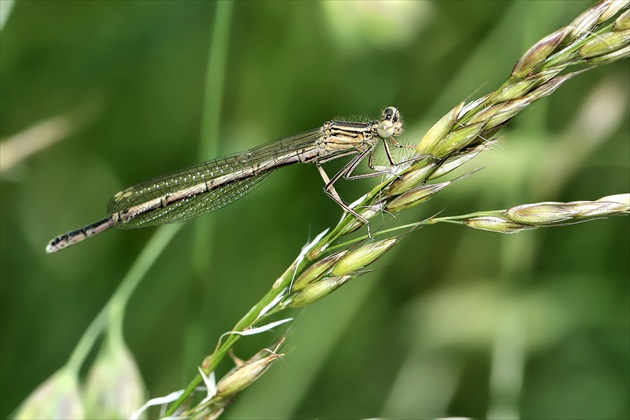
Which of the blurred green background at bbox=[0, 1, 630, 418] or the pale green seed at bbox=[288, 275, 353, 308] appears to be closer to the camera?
the pale green seed at bbox=[288, 275, 353, 308]

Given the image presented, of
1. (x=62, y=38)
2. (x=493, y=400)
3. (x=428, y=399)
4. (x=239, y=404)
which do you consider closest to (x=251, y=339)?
(x=239, y=404)

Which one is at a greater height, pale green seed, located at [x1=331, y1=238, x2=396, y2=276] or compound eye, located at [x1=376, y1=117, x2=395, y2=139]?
compound eye, located at [x1=376, y1=117, x2=395, y2=139]

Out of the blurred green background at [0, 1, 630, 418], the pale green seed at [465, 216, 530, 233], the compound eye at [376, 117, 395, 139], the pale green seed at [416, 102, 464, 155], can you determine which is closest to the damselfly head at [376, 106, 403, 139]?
the compound eye at [376, 117, 395, 139]

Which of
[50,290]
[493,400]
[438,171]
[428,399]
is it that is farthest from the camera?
[50,290]

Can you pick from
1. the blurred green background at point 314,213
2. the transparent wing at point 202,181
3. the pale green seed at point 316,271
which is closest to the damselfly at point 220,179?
the transparent wing at point 202,181

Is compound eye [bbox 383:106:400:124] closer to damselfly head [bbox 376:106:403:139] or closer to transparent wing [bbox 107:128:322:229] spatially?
damselfly head [bbox 376:106:403:139]

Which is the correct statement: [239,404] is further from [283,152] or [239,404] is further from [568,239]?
[568,239]

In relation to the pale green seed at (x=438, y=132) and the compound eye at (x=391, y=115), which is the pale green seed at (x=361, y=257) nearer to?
the pale green seed at (x=438, y=132)
